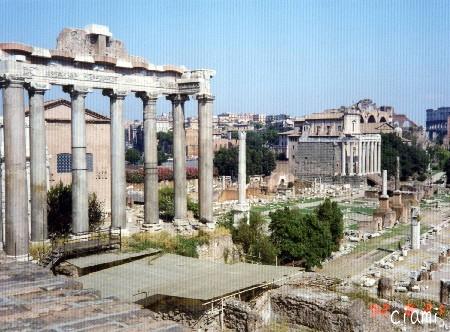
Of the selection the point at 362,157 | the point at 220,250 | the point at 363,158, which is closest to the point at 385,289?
the point at 220,250

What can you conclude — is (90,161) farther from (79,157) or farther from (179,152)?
(79,157)

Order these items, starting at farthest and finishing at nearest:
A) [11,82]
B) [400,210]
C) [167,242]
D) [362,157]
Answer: [362,157]
[400,210]
[167,242]
[11,82]

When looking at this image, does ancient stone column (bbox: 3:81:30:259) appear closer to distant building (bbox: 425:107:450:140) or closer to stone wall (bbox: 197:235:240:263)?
stone wall (bbox: 197:235:240:263)

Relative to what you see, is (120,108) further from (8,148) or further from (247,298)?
(247,298)

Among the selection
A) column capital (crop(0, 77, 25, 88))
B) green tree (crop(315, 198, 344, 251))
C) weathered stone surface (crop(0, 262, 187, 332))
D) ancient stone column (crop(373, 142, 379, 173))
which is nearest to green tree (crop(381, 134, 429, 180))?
ancient stone column (crop(373, 142, 379, 173))

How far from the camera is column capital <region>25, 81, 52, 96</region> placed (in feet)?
47.4

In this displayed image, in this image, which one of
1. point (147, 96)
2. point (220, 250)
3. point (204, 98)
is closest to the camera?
point (220, 250)

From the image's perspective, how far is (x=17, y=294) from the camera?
23.1 feet

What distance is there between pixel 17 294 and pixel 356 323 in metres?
6.37

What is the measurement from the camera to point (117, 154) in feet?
54.6

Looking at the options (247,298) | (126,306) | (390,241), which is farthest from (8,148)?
(390,241)

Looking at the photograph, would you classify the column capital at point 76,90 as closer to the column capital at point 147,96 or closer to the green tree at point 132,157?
the column capital at point 147,96

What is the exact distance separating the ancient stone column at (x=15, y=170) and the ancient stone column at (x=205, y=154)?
6268 mm

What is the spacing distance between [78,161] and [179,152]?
4071 mm
